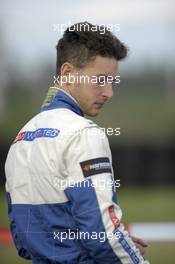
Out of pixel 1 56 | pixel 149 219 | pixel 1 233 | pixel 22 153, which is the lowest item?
pixel 149 219

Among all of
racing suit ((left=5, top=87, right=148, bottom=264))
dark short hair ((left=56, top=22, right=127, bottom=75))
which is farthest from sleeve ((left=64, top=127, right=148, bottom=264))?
dark short hair ((left=56, top=22, right=127, bottom=75))

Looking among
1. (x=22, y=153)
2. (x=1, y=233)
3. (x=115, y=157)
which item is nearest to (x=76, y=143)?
(x=22, y=153)

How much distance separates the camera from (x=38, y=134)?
1.73 meters

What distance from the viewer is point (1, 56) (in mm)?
7195

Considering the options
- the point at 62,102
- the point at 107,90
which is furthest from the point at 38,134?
the point at 107,90

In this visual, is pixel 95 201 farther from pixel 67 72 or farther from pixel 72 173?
pixel 67 72

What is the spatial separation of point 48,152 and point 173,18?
6640 mm

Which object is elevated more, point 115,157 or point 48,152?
point 48,152

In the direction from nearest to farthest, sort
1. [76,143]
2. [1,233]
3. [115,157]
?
[76,143]
[1,233]
[115,157]

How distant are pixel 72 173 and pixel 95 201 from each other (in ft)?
0.28

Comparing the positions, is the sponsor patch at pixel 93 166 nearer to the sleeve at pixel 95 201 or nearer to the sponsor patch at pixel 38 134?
the sleeve at pixel 95 201

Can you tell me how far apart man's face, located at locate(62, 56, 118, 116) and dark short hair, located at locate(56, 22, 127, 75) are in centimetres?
2

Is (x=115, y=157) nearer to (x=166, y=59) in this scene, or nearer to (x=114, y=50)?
(x=166, y=59)

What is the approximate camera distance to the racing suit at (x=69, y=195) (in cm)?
161
